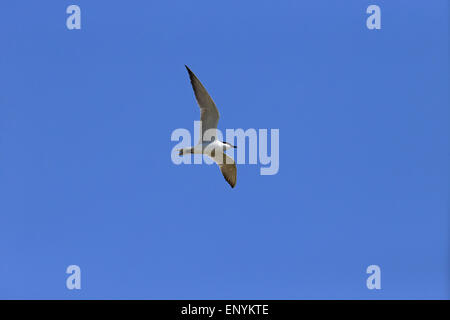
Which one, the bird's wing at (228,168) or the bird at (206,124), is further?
the bird's wing at (228,168)

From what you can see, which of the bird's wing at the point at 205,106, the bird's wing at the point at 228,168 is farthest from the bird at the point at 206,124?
the bird's wing at the point at 228,168

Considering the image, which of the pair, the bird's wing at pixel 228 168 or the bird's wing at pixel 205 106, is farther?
the bird's wing at pixel 228 168

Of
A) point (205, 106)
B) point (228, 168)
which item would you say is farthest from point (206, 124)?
point (228, 168)

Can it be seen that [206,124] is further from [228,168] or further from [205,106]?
[228,168]

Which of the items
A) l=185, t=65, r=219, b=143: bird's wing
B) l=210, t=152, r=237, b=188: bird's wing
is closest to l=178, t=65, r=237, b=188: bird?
l=185, t=65, r=219, b=143: bird's wing

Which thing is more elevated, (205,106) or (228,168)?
(205,106)

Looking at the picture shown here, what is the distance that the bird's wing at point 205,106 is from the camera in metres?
7.56

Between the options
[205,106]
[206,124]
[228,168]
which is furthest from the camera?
[228,168]

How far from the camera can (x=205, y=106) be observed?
7.65 meters

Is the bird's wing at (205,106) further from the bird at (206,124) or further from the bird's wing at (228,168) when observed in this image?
the bird's wing at (228,168)

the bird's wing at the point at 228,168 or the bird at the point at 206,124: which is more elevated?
the bird at the point at 206,124
